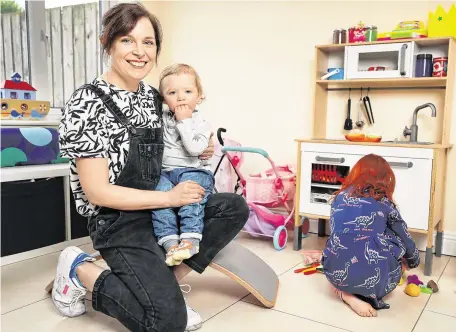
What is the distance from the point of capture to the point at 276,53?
3.46 meters

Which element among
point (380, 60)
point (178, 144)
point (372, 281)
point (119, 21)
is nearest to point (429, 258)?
point (372, 281)

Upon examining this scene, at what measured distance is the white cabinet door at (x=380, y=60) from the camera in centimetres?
270

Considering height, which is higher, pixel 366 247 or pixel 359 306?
pixel 366 247

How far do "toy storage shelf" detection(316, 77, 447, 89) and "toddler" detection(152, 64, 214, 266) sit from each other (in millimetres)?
1355

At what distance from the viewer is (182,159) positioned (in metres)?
1.89

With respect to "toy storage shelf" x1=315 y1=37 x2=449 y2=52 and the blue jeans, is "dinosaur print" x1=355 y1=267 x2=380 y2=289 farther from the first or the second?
"toy storage shelf" x1=315 y1=37 x2=449 y2=52

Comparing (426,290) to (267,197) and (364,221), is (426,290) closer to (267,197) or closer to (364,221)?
(364,221)

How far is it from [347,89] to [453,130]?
0.72 m

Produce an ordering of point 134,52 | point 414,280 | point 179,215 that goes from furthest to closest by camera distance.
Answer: point 414,280 → point 179,215 → point 134,52

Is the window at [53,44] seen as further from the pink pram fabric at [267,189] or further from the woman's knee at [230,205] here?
the woman's knee at [230,205]

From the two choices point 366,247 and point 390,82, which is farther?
point 390,82

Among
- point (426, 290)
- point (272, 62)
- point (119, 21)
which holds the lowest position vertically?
point (426, 290)

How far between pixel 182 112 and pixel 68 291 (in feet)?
2.80

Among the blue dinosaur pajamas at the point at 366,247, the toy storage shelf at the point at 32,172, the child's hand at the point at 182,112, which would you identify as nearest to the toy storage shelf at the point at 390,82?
the blue dinosaur pajamas at the point at 366,247
